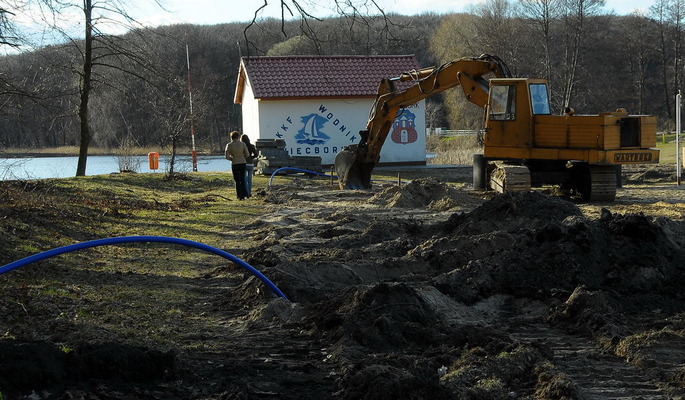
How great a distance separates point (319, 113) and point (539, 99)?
56.3 ft

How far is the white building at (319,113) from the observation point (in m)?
36.6

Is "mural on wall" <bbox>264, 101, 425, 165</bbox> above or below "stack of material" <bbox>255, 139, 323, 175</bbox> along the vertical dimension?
above

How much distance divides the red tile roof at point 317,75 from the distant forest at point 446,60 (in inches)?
43.5

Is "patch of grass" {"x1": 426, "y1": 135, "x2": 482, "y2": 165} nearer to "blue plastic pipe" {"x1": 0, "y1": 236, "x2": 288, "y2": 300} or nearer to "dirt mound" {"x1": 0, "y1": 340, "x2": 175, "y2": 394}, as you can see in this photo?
"blue plastic pipe" {"x1": 0, "y1": 236, "x2": 288, "y2": 300}

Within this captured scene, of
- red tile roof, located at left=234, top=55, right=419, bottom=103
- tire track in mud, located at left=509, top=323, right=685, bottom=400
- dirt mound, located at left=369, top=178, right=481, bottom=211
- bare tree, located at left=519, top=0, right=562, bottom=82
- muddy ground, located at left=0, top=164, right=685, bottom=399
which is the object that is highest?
bare tree, located at left=519, top=0, right=562, bottom=82

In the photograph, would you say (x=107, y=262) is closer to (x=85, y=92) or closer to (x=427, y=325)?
(x=427, y=325)

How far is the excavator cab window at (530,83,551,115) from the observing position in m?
20.8

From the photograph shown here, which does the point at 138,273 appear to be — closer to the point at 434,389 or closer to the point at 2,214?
the point at 2,214

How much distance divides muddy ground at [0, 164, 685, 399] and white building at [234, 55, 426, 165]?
2240cm

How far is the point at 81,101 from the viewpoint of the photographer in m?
30.2

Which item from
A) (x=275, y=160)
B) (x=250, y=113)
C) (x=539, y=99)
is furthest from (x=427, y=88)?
(x=250, y=113)

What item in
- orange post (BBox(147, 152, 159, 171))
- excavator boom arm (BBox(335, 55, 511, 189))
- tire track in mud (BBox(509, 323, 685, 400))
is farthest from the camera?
orange post (BBox(147, 152, 159, 171))

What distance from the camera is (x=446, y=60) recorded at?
6103cm

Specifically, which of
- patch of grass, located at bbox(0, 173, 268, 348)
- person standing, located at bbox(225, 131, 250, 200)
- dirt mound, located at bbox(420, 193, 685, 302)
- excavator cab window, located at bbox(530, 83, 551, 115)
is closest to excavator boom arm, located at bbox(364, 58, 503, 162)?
A: excavator cab window, located at bbox(530, 83, 551, 115)
